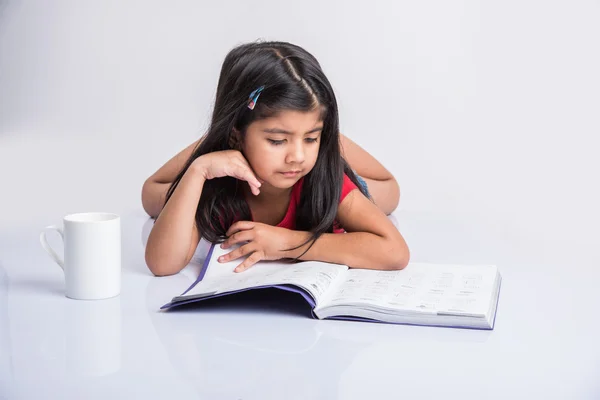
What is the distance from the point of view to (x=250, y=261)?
6.32ft

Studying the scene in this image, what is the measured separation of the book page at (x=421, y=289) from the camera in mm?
1655

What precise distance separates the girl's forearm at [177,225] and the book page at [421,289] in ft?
1.20

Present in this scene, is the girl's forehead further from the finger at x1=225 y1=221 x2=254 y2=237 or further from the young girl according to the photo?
the finger at x1=225 y1=221 x2=254 y2=237

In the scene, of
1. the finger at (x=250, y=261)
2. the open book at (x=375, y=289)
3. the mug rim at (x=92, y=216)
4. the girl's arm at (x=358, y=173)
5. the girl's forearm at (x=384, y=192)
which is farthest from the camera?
the girl's forearm at (x=384, y=192)

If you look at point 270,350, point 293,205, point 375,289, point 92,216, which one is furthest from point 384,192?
point 270,350

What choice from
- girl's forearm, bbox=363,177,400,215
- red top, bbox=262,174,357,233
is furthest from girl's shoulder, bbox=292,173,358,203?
girl's forearm, bbox=363,177,400,215

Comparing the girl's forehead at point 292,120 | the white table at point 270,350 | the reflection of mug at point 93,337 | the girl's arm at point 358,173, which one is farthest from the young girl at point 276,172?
the girl's arm at point 358,173

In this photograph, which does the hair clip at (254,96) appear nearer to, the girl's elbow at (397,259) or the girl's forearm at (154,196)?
the girl's elbow at (397,259)

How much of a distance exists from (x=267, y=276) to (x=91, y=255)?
35cm

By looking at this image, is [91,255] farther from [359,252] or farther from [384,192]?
[384,192]

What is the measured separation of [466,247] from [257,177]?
72 centimetres

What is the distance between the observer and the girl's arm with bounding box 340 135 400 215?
2.75 metres

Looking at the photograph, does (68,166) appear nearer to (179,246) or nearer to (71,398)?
(179,246)

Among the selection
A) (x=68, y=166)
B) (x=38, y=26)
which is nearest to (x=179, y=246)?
(x=68, y=166)
